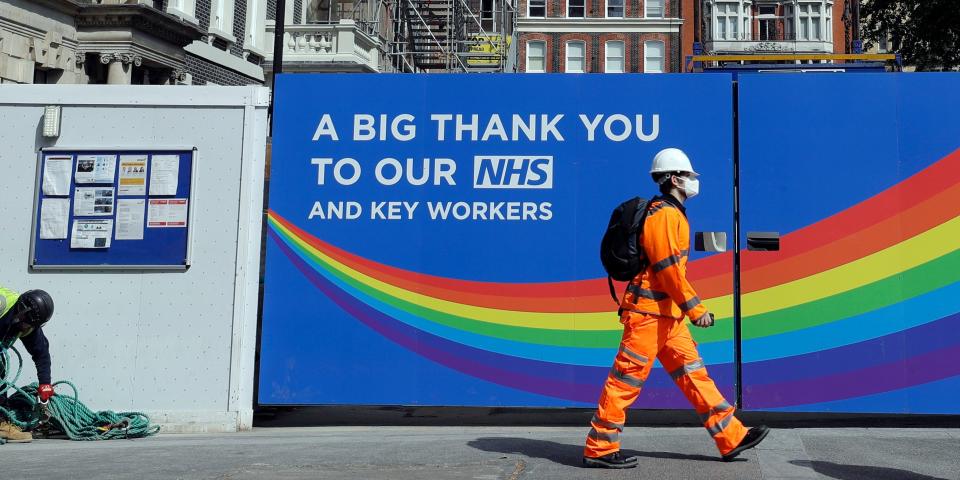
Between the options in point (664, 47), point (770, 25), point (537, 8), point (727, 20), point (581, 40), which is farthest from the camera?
point (537, 8)

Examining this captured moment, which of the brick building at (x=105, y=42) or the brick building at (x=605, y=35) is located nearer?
the brick building at (x=105, y=42)

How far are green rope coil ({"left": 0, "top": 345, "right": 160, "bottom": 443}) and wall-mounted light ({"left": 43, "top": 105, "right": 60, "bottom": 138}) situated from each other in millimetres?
1645

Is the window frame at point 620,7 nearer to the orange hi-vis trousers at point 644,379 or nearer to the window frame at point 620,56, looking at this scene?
the window frame at point 620,56

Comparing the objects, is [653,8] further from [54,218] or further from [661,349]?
[661,349]

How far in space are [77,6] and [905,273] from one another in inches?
708

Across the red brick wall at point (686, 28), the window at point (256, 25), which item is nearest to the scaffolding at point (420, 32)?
the window at point (256, 25)

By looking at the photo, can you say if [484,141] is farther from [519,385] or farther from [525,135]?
[519,385]

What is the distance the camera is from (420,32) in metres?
32.2

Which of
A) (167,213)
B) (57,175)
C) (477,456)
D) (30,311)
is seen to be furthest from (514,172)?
(30,311)

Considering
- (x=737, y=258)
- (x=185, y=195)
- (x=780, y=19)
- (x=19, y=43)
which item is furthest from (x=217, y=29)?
(x=780, y=19)

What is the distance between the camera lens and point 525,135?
7.68m

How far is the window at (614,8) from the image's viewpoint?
183 feet

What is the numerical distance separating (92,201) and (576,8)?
166ft

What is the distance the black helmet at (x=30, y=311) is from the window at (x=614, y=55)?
5013cm
